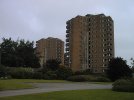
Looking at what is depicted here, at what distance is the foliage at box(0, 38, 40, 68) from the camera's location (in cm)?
8625

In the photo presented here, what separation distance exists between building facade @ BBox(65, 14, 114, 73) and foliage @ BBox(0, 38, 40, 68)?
38.3m

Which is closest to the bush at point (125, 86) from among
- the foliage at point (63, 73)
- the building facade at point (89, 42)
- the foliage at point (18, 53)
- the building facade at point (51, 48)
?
the foliage at point (63, 73)

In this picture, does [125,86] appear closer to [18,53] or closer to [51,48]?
[18,53]

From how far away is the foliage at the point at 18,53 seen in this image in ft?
283

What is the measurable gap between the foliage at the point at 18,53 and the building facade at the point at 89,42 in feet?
126

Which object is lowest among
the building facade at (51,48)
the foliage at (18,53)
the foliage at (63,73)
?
the foliage at (63,73)

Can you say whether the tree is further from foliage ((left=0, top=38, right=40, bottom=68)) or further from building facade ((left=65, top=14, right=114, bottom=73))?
building facade ((left=65, top=14, right=114, bottom=73))

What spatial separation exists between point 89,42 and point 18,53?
49.8 m

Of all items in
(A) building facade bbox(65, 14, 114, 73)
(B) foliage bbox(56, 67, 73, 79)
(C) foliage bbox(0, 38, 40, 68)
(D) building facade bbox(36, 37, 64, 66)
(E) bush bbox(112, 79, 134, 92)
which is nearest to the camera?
(E) bush bbox(112, 79, 134, 92)

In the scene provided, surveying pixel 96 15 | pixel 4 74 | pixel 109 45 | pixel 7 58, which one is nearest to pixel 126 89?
pixel 4 74

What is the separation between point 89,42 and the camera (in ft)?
447

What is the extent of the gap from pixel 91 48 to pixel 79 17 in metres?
13.9

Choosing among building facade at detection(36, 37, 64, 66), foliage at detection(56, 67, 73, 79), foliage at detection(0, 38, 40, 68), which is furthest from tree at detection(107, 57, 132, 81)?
building facade at detection(36, 37, 64, 66)

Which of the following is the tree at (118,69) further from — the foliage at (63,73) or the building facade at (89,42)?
the building facade at (89,42)
